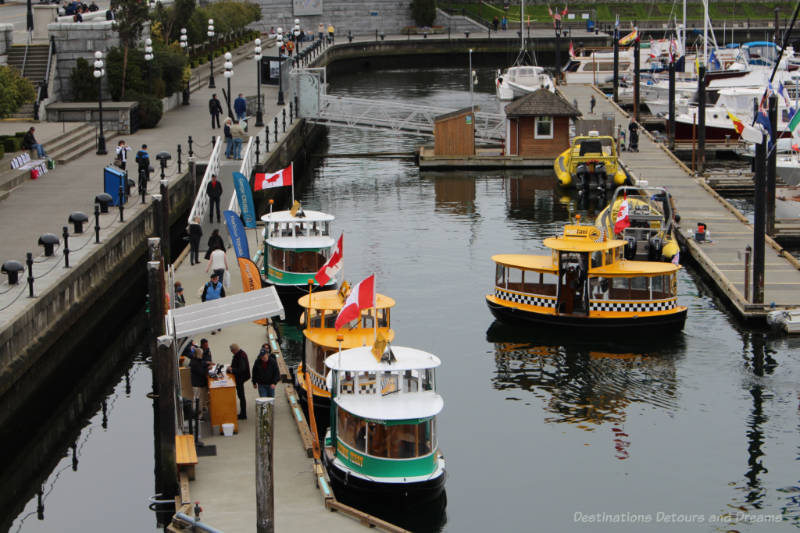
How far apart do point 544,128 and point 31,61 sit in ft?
86.2

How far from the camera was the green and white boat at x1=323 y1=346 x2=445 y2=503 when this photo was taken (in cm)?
2456

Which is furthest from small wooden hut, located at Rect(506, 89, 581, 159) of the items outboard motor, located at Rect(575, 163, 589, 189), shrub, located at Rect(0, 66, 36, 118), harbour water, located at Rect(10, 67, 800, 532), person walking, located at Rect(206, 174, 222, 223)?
shrub, located at Rect(0, 66, 36, 118)

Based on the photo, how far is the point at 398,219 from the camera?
5334cm

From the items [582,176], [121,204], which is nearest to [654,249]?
[582,176]

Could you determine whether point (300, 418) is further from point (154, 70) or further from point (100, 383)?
point (154, 70)

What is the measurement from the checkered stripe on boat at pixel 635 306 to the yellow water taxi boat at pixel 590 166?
20.9 m

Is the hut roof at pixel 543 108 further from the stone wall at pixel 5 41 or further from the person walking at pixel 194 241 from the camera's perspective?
the person walking at pixel 194 241

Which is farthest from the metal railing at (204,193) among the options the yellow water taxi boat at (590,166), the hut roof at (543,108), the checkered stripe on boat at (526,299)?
the hut roof at (543,108)

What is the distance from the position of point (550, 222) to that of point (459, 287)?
1182 centimetres

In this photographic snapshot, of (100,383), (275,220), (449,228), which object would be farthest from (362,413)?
(449,228)

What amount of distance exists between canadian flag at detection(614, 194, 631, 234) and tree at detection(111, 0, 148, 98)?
30337 mm

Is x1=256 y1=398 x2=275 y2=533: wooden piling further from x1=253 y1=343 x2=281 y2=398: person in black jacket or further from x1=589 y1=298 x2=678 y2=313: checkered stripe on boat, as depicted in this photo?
x1=589 y1=298 x2=678 y2=313: checkered stripe on boat

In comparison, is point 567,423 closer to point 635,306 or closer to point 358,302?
point 358,302

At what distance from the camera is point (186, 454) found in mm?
24281
